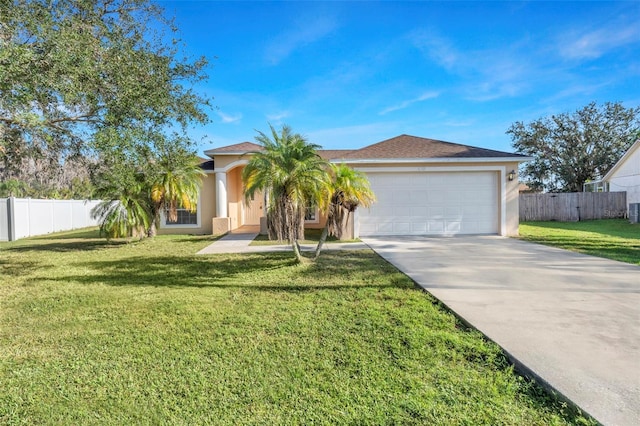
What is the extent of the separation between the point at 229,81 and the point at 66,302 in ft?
34.5

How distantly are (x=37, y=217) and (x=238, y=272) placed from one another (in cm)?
1539

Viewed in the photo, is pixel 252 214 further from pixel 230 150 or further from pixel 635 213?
pixel 635 213

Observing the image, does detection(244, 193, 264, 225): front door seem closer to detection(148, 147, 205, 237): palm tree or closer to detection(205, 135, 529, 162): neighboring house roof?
detection(205, 135, 529, 162): neighboring house roof

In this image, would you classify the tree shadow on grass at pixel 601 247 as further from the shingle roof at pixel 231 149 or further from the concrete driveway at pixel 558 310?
the shingle roof at pixel 231 149

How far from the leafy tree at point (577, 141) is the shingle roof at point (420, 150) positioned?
20.5 m

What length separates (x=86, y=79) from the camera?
5879mm

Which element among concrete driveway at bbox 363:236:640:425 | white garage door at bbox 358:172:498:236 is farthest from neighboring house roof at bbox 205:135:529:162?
concrete driveway at bbox 363:236:640:425

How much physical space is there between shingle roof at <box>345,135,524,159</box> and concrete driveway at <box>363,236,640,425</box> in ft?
16.4

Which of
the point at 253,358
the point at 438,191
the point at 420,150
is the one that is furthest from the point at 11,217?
the point at 438,191

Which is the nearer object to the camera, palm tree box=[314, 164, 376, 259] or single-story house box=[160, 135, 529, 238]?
palm tree box=[314, 164, 376, 259]

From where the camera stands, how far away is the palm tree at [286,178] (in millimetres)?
6965

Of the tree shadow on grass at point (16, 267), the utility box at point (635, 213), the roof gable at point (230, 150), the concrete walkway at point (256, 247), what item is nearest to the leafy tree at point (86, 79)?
the tree shadow on grass at point (16, 267)

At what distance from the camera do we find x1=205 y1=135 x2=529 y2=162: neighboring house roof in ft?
41.5

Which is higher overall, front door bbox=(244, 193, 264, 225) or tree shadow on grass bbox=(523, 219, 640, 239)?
front door bbox=(244, 193, 264, 225)
